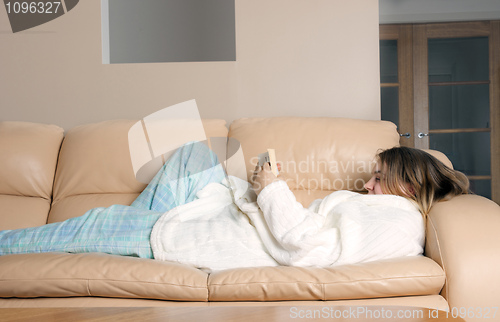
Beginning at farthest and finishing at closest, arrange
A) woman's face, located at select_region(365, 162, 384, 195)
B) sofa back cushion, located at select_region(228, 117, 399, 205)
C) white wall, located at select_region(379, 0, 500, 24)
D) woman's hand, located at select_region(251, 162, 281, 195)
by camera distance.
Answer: white wall, located at select_region(379, 0, 500, 24) → sofa back cushion, located at select_region(228, 117, 399, 205) → woman's face, located at select_region(365, 162, 384, 195) → woman's hand, located at select_region(251, 162, 281, 195)

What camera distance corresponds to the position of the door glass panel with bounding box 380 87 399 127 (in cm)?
427

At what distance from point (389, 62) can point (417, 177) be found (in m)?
2.89

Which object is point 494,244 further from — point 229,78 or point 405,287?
point 229,78

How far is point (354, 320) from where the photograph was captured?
0.72 metres

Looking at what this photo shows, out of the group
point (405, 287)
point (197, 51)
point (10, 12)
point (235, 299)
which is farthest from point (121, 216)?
point (197, 51)

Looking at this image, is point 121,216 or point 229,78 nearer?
point 121,216

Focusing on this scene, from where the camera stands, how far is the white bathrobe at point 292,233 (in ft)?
4.65

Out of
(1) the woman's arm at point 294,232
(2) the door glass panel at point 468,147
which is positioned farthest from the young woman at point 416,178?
(2) the door glass panel at point 468,147

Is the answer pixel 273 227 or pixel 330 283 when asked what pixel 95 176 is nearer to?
pixel 273 227

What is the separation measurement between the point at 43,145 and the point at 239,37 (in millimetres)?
1170

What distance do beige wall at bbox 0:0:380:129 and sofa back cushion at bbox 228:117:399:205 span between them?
45cm

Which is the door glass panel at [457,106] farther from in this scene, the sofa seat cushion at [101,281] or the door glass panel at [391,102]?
the sofa seat cushion at [101,281]

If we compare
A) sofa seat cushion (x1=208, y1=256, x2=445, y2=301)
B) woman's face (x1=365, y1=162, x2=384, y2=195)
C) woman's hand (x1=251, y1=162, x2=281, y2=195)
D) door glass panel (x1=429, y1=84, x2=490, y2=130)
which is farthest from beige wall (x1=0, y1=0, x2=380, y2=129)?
door glass panel (x1=429, y1=84, x2=490, y2=130)

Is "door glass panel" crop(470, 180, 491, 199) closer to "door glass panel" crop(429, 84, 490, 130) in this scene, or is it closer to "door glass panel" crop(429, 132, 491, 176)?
"door glass panel" crop(429, 132, 491, 176)
